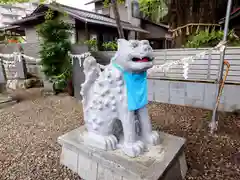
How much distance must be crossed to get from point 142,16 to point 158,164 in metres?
11.1

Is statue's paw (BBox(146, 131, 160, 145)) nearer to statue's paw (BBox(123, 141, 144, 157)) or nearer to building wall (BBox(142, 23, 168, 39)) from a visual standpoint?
statue's paw (BBox(123, 141, 144, 157))

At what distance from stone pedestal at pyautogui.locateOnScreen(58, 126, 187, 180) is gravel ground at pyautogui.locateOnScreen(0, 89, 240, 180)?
0.22 m

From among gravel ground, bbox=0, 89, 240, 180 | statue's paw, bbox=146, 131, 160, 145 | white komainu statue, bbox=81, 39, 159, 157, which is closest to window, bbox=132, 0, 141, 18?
gravel ground, bbox=0, 89, 240, 180

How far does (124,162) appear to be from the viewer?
1.58m

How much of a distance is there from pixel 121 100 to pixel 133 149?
504mm

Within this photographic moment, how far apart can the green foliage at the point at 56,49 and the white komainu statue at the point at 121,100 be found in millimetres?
3327

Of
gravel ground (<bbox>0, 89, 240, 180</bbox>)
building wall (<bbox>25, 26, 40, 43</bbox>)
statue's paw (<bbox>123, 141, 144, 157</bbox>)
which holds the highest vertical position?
building wall (<bbox>25, 26, 40, 43</bbox>)

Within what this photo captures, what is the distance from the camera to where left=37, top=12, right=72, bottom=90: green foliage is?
482 cm

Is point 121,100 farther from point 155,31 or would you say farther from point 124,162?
point 155,31

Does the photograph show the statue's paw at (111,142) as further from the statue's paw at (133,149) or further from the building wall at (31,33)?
the building wall at (31,33)

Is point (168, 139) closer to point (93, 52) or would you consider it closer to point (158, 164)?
point (158, 164)

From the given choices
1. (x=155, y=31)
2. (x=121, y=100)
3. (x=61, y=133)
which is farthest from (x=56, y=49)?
(x=155, y=31)

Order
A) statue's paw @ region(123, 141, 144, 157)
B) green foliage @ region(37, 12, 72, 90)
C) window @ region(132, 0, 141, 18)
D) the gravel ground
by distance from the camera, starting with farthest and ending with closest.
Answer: window @ region(132, 0, 141, 18), green foliage @ region(37, 12, 72, 90), the gravel ground, statue's paw @ region(123, 141, 144, 157)

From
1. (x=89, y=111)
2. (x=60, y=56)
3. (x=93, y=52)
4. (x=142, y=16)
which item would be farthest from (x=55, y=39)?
(x=142, y=16)
